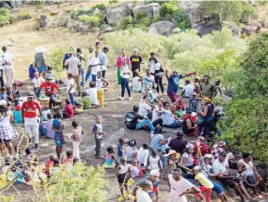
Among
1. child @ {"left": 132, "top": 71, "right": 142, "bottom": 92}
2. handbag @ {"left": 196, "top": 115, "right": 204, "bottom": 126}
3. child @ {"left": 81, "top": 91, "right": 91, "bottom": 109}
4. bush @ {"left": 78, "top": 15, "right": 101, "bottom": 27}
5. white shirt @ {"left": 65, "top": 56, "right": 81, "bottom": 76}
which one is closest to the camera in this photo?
handbag @ {"left": 196, "top": 115, "right": 204, "bottom": 126}

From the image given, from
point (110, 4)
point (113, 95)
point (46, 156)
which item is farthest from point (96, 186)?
point (110, 4)

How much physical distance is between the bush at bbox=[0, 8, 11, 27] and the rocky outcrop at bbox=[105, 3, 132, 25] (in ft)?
25.9

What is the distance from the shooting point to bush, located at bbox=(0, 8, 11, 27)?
41.4 meters

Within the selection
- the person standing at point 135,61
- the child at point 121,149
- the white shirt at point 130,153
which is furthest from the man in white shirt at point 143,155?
the person standing at point 135,61

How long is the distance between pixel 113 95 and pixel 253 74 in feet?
19.3

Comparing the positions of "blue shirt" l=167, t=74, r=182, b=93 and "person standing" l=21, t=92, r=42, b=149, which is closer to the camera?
"person standing" l=21, t=92, r=42, b=149

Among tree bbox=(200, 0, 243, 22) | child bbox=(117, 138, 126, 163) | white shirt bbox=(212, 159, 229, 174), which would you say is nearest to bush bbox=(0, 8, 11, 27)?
tree bbox=(200, 0, 243, 22)

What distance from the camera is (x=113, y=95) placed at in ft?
61.6

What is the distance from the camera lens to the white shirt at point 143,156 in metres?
12.5

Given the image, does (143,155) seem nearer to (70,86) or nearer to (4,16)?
(70,86)

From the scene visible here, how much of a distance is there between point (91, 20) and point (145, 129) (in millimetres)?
24972

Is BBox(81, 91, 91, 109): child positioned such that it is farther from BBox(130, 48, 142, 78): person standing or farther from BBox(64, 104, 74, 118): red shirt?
BBox(130, 48, 142, 78): person standing

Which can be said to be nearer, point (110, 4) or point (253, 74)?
point (253, 74)

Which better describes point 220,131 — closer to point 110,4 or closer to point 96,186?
point 96,186
